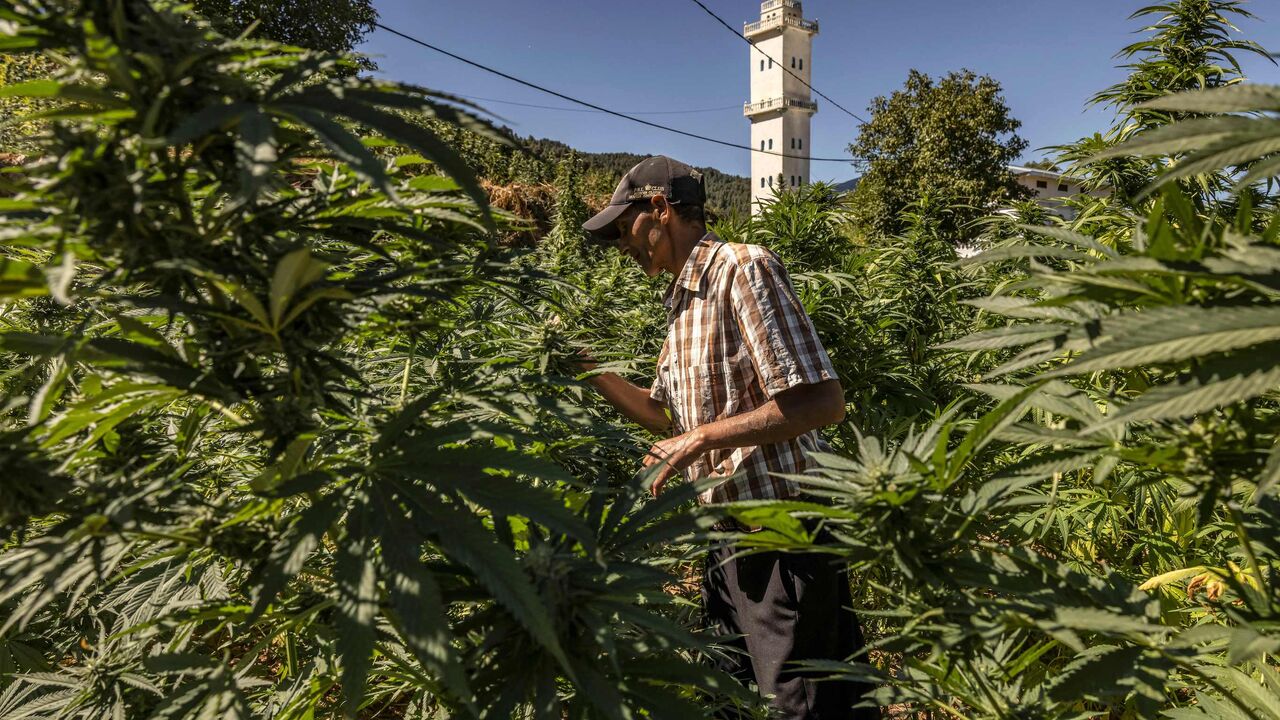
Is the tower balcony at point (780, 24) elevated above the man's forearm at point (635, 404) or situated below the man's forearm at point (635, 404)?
above

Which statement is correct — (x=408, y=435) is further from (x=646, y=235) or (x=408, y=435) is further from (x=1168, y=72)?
(x=1168, y=72)

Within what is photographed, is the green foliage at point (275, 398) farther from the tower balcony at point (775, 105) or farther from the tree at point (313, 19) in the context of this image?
the tower balcony at point (775, 105)

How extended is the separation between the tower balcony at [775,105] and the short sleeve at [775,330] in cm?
3255

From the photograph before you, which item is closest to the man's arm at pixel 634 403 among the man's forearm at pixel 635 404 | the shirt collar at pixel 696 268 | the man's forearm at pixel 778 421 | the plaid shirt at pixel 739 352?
the man's forearm at pixel 635 404

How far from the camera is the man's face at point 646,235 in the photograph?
6.36ft

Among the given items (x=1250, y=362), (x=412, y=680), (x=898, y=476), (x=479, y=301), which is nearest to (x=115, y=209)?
(x=412, y=680)

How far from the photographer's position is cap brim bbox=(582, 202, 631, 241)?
1.96 m

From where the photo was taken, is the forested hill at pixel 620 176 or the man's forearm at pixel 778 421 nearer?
the man's forearm at pixel 778 421

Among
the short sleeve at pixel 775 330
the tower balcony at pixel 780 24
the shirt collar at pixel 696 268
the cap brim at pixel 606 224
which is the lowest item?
the short sleeve at pixel 775 330

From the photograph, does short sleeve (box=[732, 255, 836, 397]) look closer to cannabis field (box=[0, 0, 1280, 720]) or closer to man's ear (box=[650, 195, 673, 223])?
man's ear (box=[650, 195, 673, 223])

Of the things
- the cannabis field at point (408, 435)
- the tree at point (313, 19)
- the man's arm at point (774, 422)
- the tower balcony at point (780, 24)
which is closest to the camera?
the cannabis field at point (408, 435)

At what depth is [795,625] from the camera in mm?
1622

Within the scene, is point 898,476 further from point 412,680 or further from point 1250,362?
point 412,680

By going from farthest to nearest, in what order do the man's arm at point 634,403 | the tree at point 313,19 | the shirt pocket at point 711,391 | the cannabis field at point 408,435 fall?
the tree at point 313,19
the man's arm at point 634,403
the shirt pocket at point 711,391
the cannabis field at point 408,435
